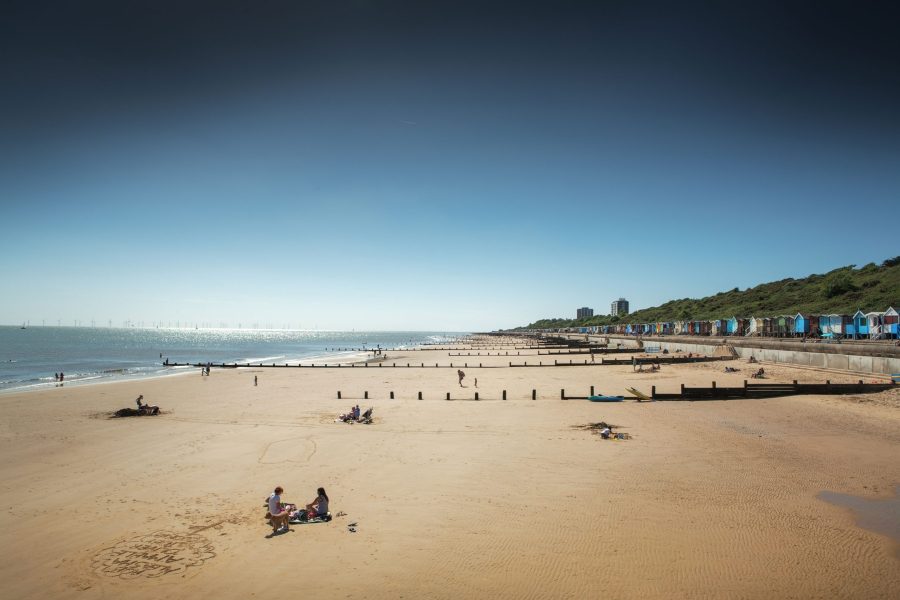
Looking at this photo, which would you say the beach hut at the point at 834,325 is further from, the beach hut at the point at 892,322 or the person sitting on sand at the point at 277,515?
the person sitting on sand at the point at 277,515

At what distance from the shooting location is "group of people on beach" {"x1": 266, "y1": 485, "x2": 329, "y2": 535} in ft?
37.7

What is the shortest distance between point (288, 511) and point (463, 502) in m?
4.94

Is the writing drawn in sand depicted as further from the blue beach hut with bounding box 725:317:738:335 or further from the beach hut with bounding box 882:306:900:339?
the blue beach hut with bounding box 725:317:738:335

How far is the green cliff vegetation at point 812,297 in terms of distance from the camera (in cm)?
6072

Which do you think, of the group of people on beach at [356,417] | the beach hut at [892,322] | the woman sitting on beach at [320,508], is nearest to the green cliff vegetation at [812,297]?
the beach hut at [892,322]

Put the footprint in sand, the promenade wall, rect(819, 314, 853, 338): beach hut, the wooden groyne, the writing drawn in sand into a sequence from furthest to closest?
rect(819, 314, 853, 338): beach hut → the promenade wall → the wooden groyne → the footprint in sand → the writing drawn in sand

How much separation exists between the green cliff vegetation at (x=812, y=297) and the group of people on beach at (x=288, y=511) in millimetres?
69319

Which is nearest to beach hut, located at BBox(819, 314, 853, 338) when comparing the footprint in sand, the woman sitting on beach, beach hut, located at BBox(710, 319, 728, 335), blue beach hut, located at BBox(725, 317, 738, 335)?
blue beach hut, located at BBox(725, 317, 738, 335)

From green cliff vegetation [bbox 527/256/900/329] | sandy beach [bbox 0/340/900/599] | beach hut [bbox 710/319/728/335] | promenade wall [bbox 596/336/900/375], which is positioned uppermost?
green cliff vegetation [bbox 527/256/900/329]

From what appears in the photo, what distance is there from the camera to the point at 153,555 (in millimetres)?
10422

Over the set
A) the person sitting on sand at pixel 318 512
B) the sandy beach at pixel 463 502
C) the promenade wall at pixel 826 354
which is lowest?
the sandy beach at pixel 463 502

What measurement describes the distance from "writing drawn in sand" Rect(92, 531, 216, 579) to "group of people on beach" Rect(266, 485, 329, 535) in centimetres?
151

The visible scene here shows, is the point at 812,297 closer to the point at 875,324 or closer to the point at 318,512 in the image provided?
the point at 875,324

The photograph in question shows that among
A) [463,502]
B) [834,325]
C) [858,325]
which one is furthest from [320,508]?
[834,325]
